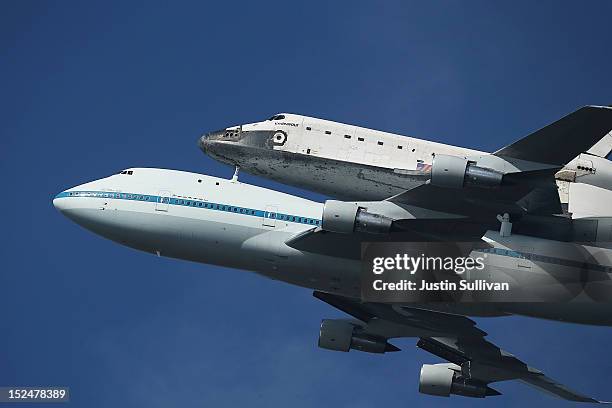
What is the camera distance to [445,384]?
56062 millimetres

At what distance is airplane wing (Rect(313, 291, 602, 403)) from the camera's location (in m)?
54.4

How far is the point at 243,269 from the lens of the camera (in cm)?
4809

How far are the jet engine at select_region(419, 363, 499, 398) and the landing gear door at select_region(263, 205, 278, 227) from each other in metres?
13.9

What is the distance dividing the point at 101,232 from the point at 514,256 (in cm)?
1814

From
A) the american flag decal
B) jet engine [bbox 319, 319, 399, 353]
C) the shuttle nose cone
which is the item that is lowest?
jet engine [bbox 319, 319, 399, 353]

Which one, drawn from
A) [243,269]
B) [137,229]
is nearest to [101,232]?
[137,229]

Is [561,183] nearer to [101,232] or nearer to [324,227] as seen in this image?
[324,227]

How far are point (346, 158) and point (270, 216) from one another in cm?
629

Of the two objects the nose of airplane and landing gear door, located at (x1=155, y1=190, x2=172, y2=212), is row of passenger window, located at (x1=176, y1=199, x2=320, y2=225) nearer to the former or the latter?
landing gear door, located at (x1=155, y1=190, x2=172, y2=212)

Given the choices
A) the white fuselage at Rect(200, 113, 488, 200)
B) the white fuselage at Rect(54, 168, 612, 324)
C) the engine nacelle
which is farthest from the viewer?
the engine nacelle

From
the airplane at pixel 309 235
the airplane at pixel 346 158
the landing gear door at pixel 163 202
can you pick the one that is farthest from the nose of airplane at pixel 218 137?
the landing gear door at pixel 163 202

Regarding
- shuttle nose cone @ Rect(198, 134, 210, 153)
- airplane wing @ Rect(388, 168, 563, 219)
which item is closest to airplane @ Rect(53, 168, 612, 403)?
airplane wing @ Rect(388, 168, 563, 219)

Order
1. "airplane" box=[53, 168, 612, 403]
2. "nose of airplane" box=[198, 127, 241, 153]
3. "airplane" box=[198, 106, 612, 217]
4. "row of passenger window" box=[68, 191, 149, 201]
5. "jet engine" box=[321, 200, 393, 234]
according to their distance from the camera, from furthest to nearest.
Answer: "nose of airplane" box=[198, 127, 241, 153] < "airplane" box=[198, 106, 612, 217] < "row of passenger window" box=[68, 191, 149, 201] < "airplane" box=[53, 168, 612, 403] < "jet engine" box=[321, 200, 393, 234]
